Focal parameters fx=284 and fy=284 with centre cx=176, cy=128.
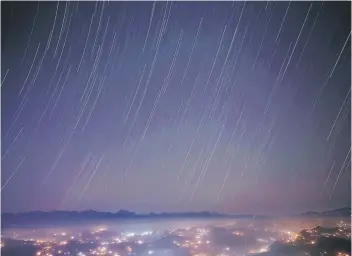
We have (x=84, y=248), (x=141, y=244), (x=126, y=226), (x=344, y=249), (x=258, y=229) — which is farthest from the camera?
(x=126, y=226)

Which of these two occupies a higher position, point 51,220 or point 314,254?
point 51,220

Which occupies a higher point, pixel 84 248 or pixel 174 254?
pixel 84 248

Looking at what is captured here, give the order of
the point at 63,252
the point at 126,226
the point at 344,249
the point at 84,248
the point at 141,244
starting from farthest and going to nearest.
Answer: the point at 126,226 → the point at 141,244 → the point at 84,248 → the point at 63,252 → the point at 344,249

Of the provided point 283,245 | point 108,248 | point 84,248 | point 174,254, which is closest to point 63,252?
point 84,248

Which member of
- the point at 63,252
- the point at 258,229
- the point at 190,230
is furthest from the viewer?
the point at 190,230

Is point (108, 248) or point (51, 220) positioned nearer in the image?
point (108, 248)

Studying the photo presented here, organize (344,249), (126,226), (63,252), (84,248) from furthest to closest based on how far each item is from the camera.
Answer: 1. (126,226)
2. (84,248)
3. (63,252)
4. (344,249)

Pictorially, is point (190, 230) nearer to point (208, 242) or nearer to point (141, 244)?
point (208, 242)

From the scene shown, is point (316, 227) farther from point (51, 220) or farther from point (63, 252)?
point (51, 220)

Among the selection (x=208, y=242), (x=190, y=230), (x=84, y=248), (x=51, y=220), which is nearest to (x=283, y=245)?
(x=208, y=242)
